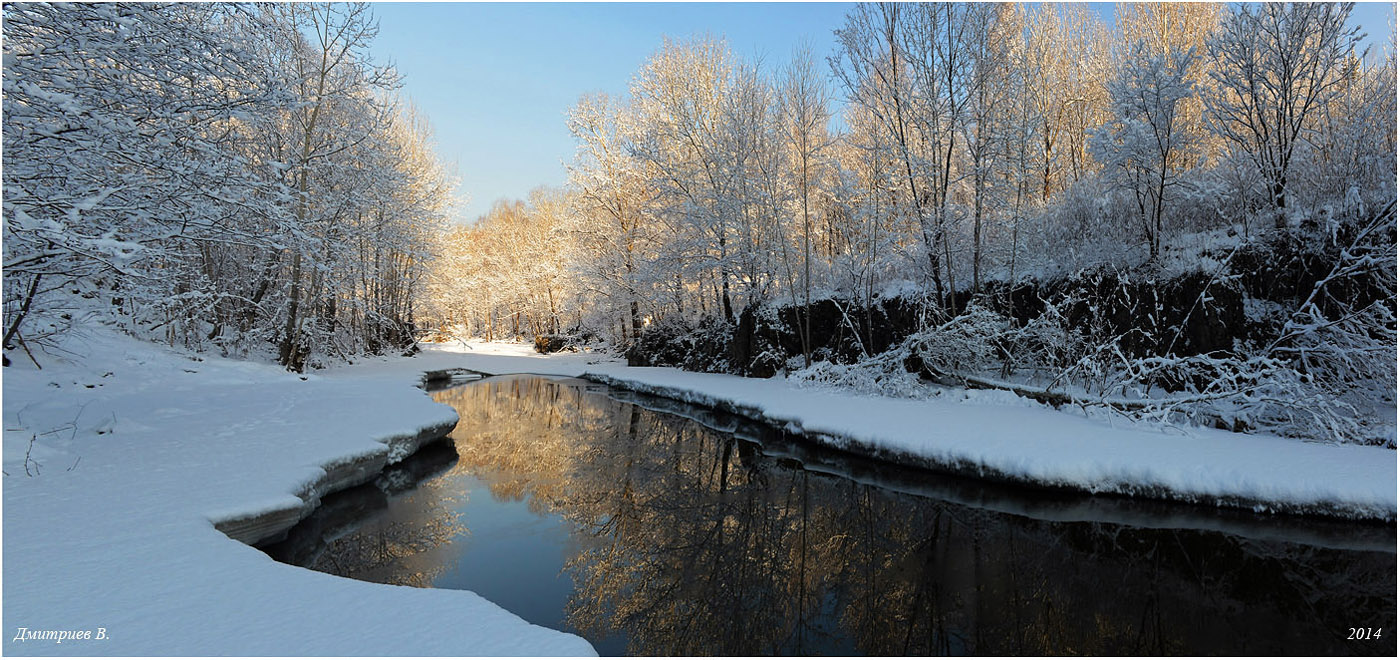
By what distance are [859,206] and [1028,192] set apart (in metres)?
4.26

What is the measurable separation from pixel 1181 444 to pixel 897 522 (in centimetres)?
402

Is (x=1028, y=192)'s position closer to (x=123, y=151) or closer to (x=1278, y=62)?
(x=1278, y=62)

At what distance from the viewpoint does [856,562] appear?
601cm

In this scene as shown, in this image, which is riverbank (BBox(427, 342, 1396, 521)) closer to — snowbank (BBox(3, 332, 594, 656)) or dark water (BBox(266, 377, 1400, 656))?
dark water (BBox(266, 377, 1400, 656))

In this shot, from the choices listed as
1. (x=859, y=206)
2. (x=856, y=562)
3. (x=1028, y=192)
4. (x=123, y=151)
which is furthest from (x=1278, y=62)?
(x=123, y=151)

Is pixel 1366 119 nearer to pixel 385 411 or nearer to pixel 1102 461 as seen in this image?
pixel 1102 461

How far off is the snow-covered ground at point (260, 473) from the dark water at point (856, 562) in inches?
18.4

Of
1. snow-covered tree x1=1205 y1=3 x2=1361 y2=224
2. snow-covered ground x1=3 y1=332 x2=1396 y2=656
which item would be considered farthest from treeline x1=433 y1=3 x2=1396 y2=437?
snow-covered ground x1=3 y1=332 x2=1396 y2=656

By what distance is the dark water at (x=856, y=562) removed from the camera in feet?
15.1

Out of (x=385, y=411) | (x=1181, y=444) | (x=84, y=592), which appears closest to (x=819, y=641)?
(x=84, y=592)

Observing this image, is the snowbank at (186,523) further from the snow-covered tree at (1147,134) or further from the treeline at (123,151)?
the snow-covered tree at (1147,134)

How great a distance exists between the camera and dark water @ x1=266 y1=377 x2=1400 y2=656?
→ 4.61 m

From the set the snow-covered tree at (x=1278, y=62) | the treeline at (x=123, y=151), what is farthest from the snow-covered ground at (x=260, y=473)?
the snow-covered tree at (x=1278, y=62)

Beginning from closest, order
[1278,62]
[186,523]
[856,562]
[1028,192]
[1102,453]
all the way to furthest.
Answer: [186,523] < [856,562] < [1102,453] < [1278,62] < [1028,192]
